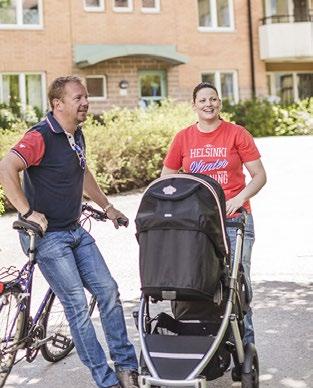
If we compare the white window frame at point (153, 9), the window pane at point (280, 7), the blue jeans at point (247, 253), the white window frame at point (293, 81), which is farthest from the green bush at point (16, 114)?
the blue jeans at point (247, 253)

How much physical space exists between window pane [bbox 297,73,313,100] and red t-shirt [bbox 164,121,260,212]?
28.6 meters

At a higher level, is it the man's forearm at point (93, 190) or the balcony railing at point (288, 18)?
the balcony railing at point (288, 18)

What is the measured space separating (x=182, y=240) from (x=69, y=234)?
907mm

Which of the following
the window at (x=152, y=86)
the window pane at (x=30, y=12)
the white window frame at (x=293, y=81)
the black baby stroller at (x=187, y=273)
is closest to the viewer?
the black baby stroller at (x=187, y=273)

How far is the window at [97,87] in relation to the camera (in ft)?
91.0

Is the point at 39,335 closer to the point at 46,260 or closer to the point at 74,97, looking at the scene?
the point at 46,260

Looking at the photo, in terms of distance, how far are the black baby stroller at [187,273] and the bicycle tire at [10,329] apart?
3.09 feet

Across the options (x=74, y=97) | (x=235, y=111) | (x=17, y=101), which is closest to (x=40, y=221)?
(x=74, y=97)

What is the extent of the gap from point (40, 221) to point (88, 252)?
506mm

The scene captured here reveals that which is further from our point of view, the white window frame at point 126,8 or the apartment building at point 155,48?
the white window frame at point 126,8

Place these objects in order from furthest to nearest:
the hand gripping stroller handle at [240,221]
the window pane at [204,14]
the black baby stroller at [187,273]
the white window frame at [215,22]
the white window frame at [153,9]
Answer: the window pane at [204,14] → the white window frame at [215,22] → the white window frame at [153,9] → the hand gripping stroller handle at [240,221] → the black baby stroller at [187,273]

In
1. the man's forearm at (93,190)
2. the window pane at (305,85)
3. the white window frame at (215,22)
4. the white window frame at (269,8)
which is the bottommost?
the man's forearm at (93,190)

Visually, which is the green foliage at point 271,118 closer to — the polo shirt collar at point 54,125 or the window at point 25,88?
the window at point 25,88

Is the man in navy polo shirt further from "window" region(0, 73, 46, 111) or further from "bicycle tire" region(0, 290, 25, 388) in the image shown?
"window" region(0, 73, 46, 111)
